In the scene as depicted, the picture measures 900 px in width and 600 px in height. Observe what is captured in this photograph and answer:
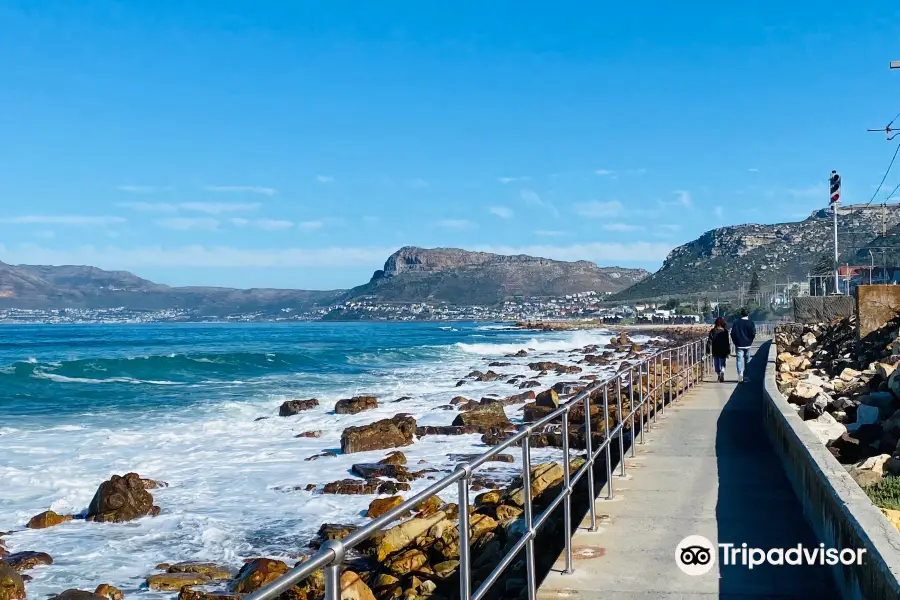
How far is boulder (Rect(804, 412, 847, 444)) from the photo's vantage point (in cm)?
883

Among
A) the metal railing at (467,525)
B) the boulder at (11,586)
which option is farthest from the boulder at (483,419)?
the boulder at (11,586)

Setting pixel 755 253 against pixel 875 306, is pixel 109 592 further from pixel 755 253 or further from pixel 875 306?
pixel 755 253

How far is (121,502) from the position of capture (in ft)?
34.9

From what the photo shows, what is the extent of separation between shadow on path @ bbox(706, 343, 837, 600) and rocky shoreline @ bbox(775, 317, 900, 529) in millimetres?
568

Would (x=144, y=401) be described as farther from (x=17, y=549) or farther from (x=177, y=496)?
(x=17, y=549)

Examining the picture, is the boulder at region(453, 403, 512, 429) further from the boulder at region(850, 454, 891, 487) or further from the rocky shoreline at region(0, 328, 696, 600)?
the boulder at region(850, 454, 891, 487)

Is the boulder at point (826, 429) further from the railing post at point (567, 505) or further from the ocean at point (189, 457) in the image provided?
the railing post at point (567, 505)

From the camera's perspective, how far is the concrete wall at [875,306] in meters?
16.7

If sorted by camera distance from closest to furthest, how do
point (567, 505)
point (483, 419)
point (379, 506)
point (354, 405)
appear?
1. point (567, 505)
2. point (379, 506)
3. point (483, 419)
4. point (354, 405)

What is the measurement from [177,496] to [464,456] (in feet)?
15.1

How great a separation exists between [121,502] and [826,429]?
27.7ft

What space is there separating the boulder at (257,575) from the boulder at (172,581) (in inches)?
14.9

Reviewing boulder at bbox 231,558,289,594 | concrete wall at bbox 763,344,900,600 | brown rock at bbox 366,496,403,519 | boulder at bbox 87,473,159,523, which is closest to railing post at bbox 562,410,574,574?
concrete wall at bbox 763,344,900,600

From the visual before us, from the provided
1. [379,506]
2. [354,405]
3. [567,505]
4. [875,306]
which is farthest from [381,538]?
[354,405]
